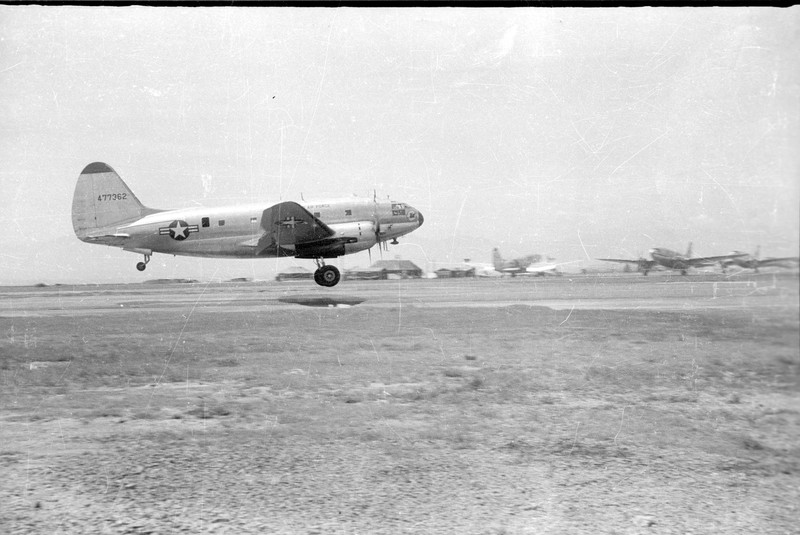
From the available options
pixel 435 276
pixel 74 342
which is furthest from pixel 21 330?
pixel 435 276

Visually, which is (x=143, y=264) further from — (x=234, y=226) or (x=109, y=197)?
(x=234, y=226)

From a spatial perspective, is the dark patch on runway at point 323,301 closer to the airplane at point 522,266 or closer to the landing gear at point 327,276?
the landing gear at point 327,276

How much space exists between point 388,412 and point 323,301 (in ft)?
7.37

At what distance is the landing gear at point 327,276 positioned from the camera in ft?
20.2

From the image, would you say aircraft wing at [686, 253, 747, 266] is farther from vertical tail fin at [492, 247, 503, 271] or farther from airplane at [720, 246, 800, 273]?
vertical tail fin at [492, 247, 503, 271]

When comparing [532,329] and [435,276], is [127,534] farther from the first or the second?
[532,329]

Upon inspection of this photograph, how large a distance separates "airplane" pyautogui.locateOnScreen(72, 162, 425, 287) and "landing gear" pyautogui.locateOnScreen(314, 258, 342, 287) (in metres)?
0.36

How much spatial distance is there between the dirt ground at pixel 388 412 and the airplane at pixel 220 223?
476 millimetres

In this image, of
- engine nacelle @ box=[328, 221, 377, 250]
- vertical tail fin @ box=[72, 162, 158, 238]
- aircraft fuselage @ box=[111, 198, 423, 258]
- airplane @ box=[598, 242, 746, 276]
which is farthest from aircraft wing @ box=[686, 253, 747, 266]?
vertical tail fin @ box=[72, 162, 158, 238]

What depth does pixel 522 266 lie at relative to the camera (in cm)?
519

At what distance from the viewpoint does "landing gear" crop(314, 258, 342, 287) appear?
20.2 feet

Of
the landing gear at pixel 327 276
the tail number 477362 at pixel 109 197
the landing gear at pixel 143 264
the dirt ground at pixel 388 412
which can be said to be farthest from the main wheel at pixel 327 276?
the tail number 477362 at pixel 109 197

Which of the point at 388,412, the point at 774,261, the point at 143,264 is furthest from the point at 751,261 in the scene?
the point at 143,264

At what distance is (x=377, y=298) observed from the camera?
6211mm
